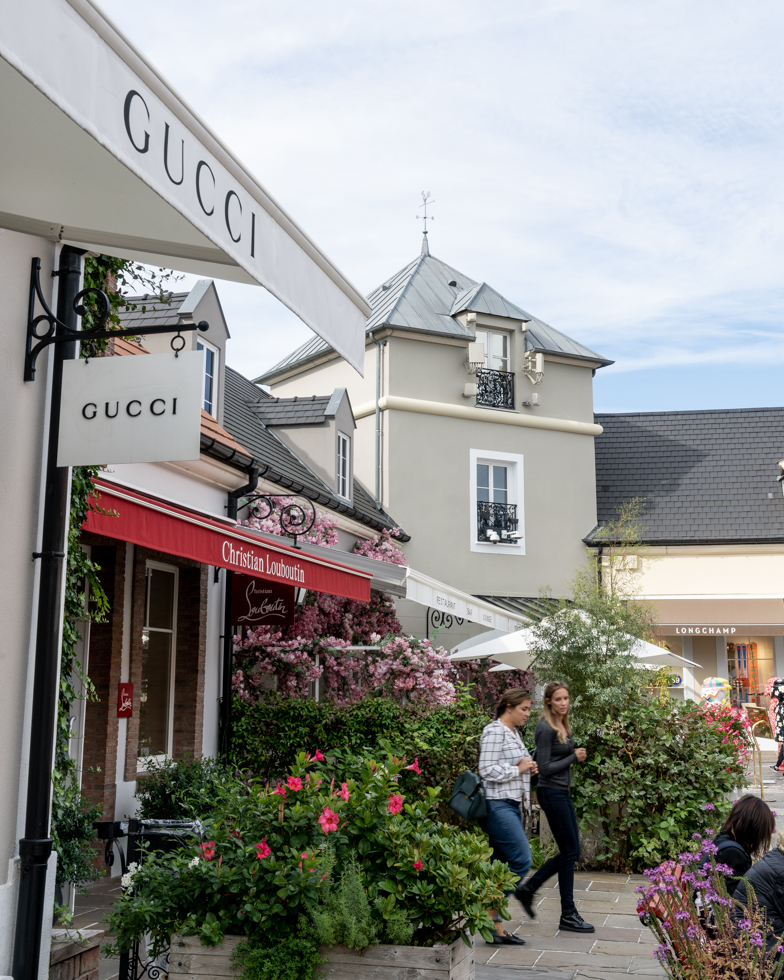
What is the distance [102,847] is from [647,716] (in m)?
5.15

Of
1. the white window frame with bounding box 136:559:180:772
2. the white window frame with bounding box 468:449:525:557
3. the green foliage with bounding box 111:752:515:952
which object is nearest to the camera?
the green foliage with bounding box 111:752:515:952

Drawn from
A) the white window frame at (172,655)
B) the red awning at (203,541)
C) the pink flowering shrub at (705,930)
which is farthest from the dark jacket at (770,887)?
the white window frame at (172,655)

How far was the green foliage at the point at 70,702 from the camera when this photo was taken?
5.21m

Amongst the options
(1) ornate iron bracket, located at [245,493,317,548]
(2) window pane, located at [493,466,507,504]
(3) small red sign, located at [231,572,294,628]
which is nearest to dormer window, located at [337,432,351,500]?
(1) ornate iron bracket, located at [245,493,317,548]

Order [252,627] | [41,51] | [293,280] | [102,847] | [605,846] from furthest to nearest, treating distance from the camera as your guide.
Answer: [252,627]
[605,846]
[102,847]
[293,280]
[41,51]

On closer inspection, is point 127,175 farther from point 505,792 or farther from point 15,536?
point 505,792

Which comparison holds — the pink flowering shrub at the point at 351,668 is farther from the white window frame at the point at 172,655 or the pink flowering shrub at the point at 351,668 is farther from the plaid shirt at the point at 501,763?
the plaid shirt at the point at 501,763

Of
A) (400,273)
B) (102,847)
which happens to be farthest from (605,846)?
(400,273)

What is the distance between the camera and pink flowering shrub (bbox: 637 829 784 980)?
13.6ft

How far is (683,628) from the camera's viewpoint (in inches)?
906

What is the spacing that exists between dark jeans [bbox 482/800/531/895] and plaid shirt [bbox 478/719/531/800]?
2.9 inches

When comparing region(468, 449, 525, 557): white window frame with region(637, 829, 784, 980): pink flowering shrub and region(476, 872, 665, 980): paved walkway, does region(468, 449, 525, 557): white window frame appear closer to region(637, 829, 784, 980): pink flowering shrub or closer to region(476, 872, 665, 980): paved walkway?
region(476, 872, 665, 980): paved walkway

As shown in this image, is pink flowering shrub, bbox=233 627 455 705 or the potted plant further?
pink flowering shrub, bbox=233 627 455 705

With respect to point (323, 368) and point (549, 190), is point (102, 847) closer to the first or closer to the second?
point (549, 190)
